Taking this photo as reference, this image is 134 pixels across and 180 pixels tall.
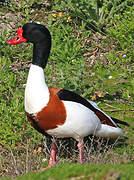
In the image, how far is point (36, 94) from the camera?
495cm

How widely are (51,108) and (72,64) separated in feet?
9.79

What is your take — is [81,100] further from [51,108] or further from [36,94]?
[36,94]

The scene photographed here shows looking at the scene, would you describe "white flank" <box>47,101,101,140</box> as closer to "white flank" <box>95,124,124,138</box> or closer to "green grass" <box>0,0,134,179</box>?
"white flank" <box>95,124,124,138</box>

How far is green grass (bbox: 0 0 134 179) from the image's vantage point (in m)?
5.79

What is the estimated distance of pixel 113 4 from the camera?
868 cm

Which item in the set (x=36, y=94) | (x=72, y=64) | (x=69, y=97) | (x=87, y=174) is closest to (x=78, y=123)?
(x=69, y=97)

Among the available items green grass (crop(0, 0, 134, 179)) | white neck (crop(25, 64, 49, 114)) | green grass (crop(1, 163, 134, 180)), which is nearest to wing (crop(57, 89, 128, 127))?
white neck (crop(25, 64, 49, 114))

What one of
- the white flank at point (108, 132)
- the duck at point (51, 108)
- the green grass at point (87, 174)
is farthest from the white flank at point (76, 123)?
the green grass at point (87, 174)

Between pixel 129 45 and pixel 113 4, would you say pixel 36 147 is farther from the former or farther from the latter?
pixel 113 4

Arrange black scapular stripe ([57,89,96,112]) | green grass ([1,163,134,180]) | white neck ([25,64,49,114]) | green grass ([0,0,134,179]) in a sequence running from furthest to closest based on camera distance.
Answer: green grass ([0,0,134,179]) < black scapular stripe ([57,89,96,112]) < white neck ([25,64,49,114]) < green grass ([1,163,134,180])

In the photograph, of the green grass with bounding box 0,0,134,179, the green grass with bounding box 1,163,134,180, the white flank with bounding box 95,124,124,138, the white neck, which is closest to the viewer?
the green grass with bounding box 1,163,134,180

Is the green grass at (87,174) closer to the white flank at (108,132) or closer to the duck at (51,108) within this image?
the duck at (51,108)

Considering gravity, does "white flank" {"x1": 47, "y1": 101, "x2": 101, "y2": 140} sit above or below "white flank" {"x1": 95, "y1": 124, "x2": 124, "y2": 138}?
above

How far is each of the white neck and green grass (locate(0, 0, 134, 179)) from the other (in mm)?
529
